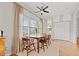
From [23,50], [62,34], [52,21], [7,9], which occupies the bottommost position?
[23,50]

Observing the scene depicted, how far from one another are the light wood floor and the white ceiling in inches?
22.0

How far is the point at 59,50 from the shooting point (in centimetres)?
376

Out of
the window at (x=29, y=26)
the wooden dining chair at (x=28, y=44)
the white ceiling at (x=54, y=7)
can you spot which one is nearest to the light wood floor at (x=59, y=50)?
the wooden dining chair at (x=28, y=44)

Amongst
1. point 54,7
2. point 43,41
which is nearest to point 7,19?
point 43,41

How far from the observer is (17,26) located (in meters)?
3.77

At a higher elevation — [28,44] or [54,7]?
[54,7]

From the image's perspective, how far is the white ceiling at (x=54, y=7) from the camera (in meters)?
3.75

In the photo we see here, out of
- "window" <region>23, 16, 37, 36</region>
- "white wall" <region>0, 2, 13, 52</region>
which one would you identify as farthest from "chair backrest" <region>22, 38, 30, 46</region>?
"white wall" <region>0, 2, 13, 52</region>

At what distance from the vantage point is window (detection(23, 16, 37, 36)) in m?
3.80

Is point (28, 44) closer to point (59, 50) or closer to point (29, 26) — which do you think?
point (29, 26)

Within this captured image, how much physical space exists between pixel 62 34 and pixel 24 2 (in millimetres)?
1006

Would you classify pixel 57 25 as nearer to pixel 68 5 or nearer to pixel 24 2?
pixel 68 5

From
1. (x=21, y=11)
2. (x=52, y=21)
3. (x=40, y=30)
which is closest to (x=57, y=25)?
(x=52, y=21)

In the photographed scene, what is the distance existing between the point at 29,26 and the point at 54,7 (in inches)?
25.3
